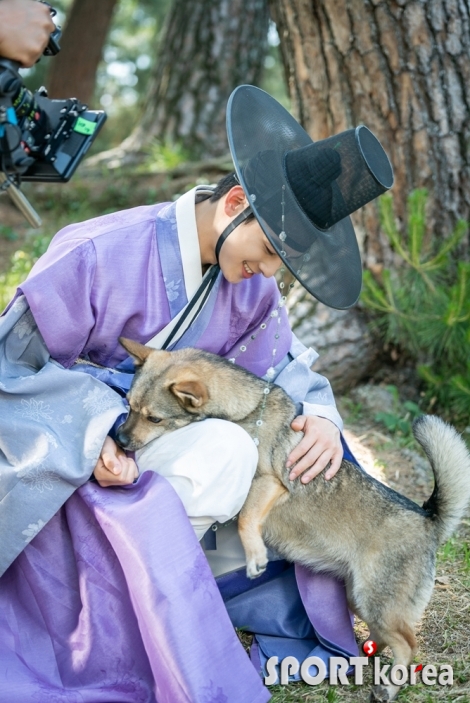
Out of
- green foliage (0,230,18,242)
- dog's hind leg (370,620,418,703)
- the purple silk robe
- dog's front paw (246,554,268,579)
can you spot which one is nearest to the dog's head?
the purple silk robe

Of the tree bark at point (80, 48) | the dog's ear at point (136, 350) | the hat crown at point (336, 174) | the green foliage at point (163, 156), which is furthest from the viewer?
the tree bark at point (80, 48)

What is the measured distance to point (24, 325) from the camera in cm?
287

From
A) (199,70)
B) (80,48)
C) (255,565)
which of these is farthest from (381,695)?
(80,48)

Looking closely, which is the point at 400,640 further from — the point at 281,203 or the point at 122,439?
the point at 281,203

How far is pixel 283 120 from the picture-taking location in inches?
113

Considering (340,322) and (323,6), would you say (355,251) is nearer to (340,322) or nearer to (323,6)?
(340,322)

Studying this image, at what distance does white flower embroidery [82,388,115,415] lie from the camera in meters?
2.80

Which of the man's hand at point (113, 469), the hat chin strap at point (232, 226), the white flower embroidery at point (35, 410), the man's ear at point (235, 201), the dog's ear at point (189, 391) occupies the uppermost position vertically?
the man's ear at point (235, 201)

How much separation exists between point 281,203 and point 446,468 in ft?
3.93

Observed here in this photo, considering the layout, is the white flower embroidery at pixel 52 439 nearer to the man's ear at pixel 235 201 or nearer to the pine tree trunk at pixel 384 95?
the man's ear at pixel 235 201

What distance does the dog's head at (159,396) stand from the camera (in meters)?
2.87

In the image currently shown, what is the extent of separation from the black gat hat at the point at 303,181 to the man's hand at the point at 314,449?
0.57 metres

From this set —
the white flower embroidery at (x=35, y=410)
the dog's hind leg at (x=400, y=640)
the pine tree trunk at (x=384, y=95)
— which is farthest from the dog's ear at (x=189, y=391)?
the pine tree trunk at (x=384, y=95)

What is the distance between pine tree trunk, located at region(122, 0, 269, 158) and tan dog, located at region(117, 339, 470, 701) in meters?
5.27
